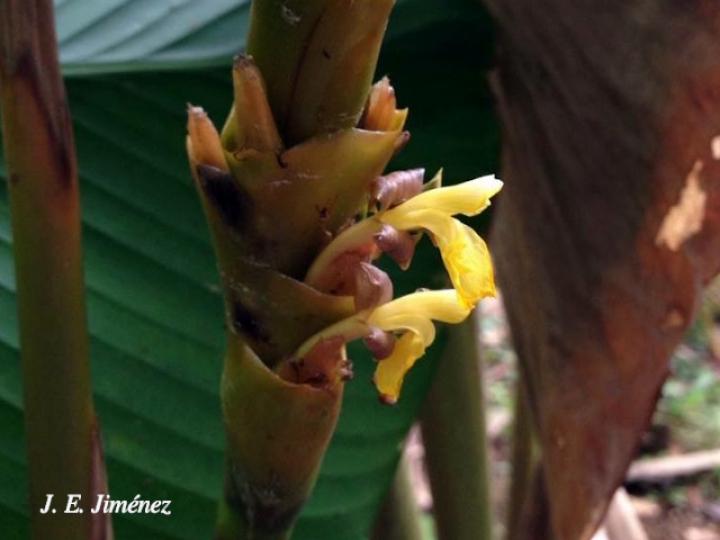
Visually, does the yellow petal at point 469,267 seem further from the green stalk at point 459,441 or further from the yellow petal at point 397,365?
the green stalk at point 459,441

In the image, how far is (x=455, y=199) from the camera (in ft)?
0.81

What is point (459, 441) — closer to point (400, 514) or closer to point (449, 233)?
point (400, 514)

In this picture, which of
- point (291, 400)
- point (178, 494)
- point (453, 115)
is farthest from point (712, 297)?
point (291, 400)

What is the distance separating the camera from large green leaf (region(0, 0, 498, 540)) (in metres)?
0.52

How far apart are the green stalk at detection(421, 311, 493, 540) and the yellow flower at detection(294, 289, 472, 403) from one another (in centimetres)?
34

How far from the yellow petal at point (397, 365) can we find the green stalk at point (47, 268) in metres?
0.08

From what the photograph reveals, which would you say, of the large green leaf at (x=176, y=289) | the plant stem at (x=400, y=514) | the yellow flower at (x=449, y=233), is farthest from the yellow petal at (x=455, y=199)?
the plant stem at (x=400, y=514)

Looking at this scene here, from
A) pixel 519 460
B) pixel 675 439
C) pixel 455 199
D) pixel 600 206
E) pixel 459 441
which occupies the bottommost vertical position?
pixel 675 439

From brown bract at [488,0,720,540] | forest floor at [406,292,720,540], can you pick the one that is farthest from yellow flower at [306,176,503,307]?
forest floor at [406,292,720,540]

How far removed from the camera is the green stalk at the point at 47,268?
0.24 m

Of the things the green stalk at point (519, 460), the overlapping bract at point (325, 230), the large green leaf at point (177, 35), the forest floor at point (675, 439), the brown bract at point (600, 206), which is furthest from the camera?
the forest floor at point (675, 439)

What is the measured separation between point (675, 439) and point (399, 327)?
5.45 ft

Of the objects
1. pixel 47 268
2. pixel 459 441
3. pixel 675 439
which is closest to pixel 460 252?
pixel 47 268

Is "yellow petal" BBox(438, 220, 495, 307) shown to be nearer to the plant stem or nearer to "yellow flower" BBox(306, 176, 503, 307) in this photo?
"yellow flower" BBox(306, 176, 503, 307)
